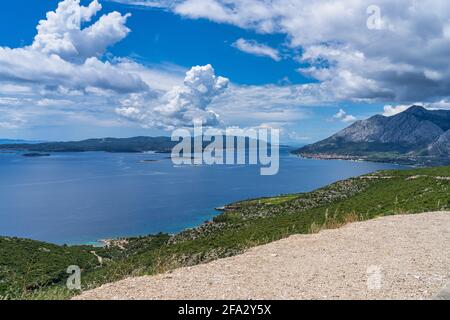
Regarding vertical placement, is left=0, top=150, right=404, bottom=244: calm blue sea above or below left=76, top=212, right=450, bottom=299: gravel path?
below

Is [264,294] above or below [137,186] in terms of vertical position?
above

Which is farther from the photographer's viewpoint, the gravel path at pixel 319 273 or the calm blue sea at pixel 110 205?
the calm blue sea at pixel 110 205

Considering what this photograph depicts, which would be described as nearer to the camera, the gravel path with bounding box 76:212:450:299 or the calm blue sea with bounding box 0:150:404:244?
the gravel path with bounding box 76:212:450:299

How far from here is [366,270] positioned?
28.0ft

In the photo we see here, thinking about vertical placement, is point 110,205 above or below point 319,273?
below

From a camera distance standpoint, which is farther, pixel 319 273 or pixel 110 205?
pixel 110 205

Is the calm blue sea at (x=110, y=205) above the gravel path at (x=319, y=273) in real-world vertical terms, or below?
below

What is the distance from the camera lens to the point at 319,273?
8453 mm

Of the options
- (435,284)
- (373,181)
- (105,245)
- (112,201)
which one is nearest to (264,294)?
(435,284)

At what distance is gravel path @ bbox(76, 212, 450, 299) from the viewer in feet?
23.8

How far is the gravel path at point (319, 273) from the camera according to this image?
725cm

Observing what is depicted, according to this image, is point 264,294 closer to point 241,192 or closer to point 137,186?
point 241,192
